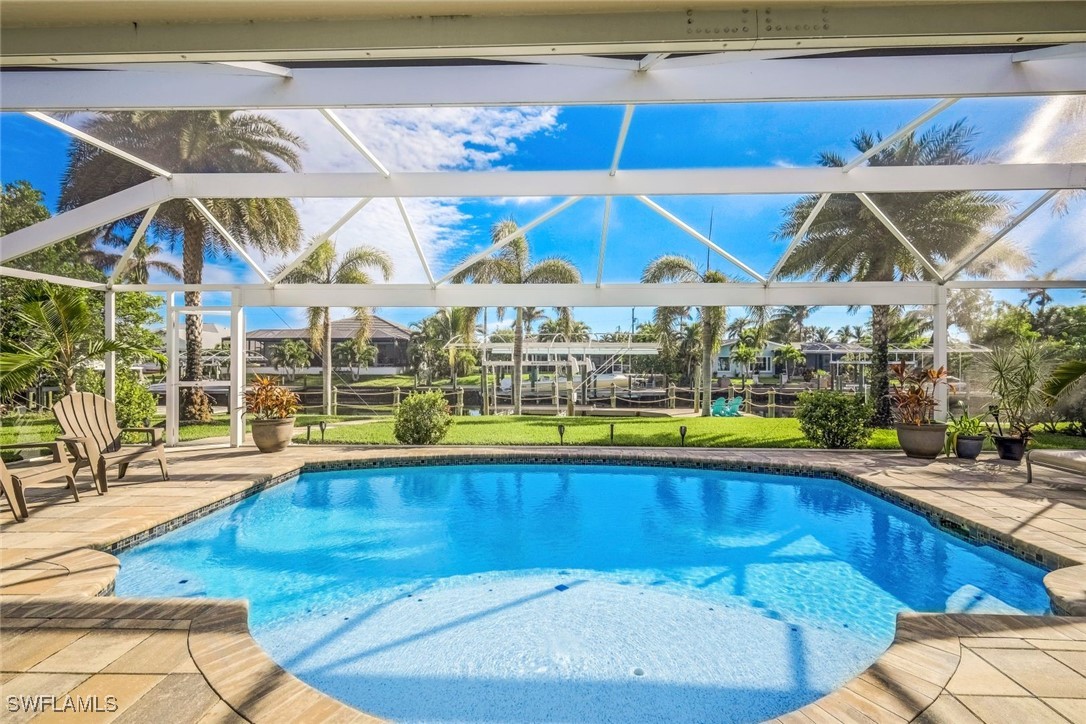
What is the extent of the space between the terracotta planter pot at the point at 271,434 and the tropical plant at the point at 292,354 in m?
26.1

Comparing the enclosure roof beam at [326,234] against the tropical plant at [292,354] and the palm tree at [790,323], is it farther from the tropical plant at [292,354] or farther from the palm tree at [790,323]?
the palm tree at [790,323]

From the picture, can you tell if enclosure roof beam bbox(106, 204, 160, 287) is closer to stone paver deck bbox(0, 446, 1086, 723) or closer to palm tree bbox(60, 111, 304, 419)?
palm tree bbox(60, 111, 304, 419)

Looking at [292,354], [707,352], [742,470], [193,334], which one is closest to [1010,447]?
[742,470]

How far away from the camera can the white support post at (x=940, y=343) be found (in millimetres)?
10711

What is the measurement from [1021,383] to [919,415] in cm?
175

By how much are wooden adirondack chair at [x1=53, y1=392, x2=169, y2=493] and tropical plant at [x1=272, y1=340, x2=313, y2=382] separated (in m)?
27.9

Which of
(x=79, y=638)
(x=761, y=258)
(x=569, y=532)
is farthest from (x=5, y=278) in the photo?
(x=761, y=258)

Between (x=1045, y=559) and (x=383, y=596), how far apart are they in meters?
6.25

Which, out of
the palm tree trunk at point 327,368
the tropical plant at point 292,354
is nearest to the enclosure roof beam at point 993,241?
the palm tree trunk at point 327,368

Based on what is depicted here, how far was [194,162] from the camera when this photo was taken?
7.69m

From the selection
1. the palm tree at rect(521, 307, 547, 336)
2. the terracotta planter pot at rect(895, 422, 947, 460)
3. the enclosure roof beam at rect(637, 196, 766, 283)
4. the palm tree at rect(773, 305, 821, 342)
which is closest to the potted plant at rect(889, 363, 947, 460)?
the terracotta planter pot at rect(895, 422, 947, 460)

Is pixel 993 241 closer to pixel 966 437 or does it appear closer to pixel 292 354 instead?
pixel 966 437

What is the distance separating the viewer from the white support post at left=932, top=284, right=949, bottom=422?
10711 millimetres

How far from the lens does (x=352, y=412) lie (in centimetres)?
2041
